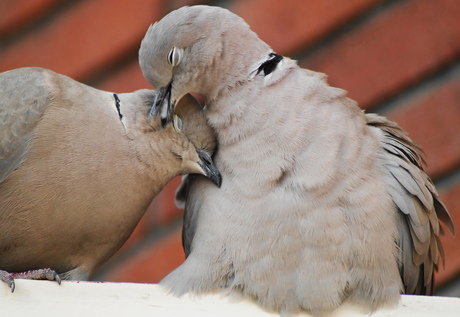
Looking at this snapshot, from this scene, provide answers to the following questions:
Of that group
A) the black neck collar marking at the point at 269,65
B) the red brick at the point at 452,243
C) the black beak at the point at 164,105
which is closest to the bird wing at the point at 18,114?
the black beak at the point at 164,105

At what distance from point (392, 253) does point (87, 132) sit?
0.52m

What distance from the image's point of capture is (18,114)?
1.34 meters

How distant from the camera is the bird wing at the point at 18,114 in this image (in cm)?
132

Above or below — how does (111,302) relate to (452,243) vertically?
above

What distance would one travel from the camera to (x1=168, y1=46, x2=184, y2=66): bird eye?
1.35 meters

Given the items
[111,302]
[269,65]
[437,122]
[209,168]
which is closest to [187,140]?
[209,168]

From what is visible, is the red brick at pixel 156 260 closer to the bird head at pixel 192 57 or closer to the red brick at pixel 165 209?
the red brick at pixel 165 209

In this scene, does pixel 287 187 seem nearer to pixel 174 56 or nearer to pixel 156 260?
pixel 174 56

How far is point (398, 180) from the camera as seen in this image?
1.34 metres

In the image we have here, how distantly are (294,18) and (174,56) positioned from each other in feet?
2.14

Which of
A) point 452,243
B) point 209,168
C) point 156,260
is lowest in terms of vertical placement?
point 156,260

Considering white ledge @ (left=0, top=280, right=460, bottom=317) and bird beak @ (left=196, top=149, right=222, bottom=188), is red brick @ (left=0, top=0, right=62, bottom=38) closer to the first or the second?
bird beak @ (left=196, top=149, right=222, bottom=188)

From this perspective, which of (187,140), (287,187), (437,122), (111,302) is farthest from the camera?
(437,122)

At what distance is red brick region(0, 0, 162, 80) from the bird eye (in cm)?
60
